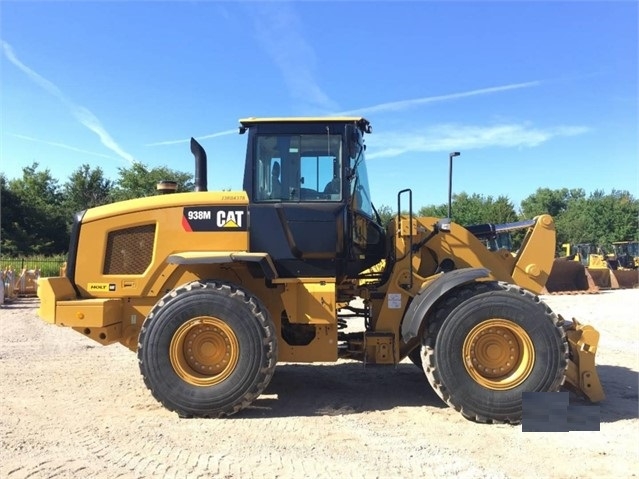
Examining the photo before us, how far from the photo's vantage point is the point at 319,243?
578cm

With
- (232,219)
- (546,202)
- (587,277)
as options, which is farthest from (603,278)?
(546,202)

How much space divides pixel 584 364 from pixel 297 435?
317 centimetres

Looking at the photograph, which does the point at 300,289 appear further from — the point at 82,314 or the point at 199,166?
the point at 82,314

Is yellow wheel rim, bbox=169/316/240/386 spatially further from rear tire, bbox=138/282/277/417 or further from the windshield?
the windshield

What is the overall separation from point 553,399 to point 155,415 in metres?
3.95

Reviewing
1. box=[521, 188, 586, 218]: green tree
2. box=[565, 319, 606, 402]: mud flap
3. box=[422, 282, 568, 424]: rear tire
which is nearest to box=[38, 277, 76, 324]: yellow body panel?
box=[422, 282, 568, 424]: rear tire

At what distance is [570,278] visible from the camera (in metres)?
22.7

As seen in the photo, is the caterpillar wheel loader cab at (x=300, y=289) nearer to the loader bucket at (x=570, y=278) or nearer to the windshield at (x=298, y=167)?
the windshield at (x=298, y=167)

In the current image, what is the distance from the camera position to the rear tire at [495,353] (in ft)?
17.0

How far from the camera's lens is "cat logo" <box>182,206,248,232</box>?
5789 mm

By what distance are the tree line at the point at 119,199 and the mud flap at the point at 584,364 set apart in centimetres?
2236

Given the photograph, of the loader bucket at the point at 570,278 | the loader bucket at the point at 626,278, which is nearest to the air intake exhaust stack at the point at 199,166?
the loader bucket at the point at 570,278

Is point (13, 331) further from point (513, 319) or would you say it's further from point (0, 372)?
point (513, 319)

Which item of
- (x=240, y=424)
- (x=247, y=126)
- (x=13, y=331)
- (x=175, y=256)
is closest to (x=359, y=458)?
(x=240, y=424)
